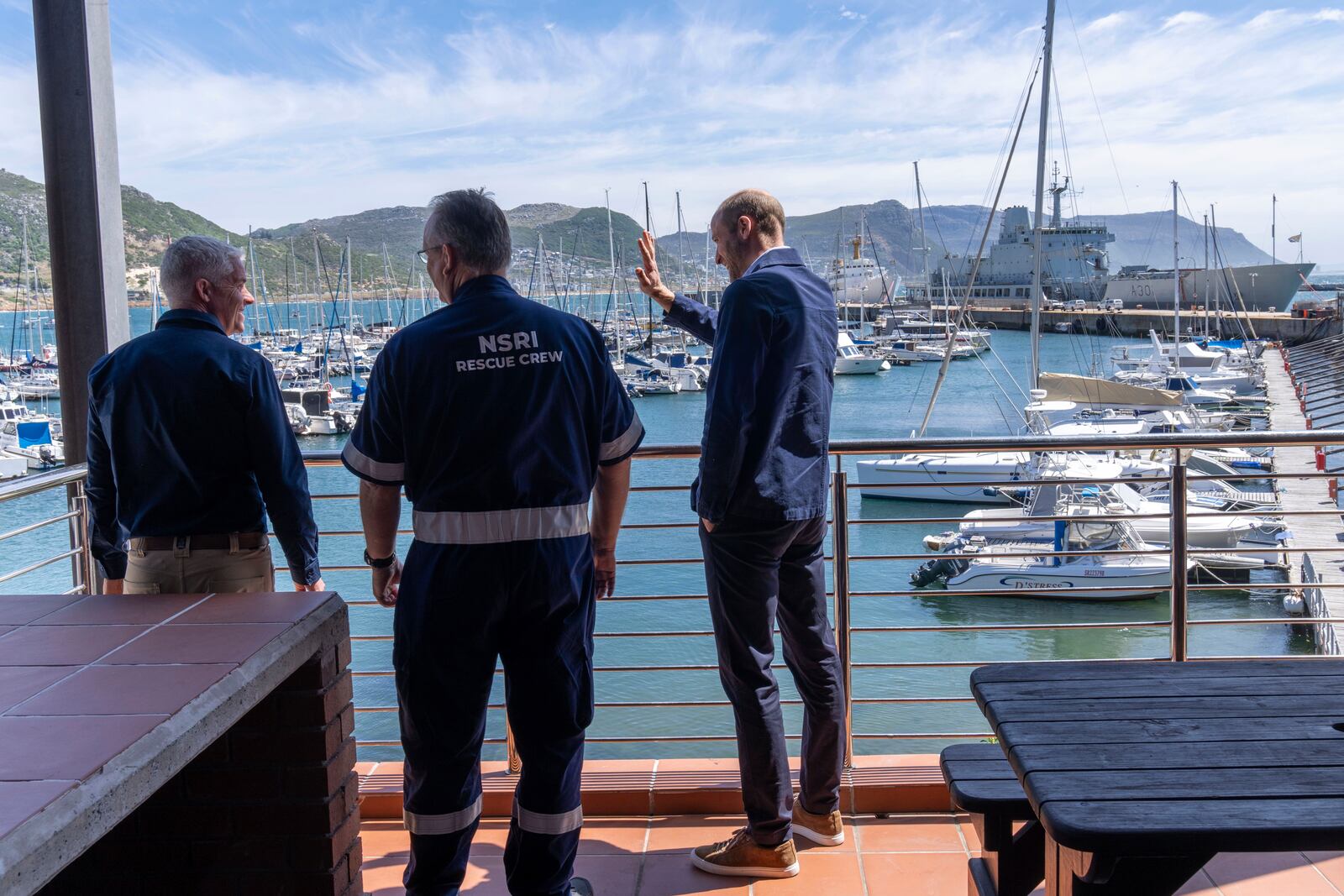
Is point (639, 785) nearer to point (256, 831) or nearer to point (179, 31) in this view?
point (256, 831)

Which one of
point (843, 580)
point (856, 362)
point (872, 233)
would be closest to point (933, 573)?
point (843, 580)

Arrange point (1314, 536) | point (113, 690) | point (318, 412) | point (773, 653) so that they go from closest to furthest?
point (113, 690)
point (773, 653)
point (1314, 536)
point (318, 412)

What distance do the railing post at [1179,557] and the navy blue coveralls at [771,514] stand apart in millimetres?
995

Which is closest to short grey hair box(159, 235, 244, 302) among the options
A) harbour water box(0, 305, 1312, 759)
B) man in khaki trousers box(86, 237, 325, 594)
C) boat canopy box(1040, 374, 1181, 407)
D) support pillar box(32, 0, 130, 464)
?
man in khaki trousers box(86, 237, 325, 594)

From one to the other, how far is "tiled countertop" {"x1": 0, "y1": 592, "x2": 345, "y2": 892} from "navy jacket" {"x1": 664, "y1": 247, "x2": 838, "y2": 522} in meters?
0.82

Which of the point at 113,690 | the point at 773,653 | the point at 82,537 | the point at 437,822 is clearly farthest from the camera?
the point at 82,537

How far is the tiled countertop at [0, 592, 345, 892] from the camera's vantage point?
1.06 metres

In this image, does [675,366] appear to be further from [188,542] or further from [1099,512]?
[188,542]

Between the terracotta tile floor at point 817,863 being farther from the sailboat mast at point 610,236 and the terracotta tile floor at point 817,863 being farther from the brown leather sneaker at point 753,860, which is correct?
the sailboat mast at point 610,236

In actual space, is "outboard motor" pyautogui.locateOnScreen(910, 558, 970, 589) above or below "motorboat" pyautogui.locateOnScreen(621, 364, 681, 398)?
below

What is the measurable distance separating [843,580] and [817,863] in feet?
2.41

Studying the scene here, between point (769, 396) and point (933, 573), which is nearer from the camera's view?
point (769, 396)

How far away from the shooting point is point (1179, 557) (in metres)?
2.82

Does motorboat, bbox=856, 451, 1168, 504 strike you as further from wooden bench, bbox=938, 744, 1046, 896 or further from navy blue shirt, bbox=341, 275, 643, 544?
navy blue shirt, bbox=341, 275, 643, 544
